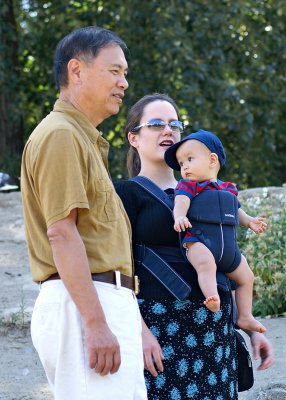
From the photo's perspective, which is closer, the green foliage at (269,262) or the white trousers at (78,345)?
the white trousers at (78,345)

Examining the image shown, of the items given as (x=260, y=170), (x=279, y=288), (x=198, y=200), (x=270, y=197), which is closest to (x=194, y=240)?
(x=198, y=200)

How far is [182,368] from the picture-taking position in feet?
10.8

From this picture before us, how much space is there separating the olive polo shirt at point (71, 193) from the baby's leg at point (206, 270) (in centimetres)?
43

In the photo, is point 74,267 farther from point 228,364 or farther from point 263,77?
point 263,77

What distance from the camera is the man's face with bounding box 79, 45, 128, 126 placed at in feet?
9.38

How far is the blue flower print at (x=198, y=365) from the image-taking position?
3.31 m

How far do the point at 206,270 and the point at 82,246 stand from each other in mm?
689

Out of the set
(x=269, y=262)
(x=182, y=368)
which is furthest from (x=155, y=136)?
(x=269, y=262)

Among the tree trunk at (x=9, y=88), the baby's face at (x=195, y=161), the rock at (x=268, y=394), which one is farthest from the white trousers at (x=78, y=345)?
the tree trunk at (x=9, y=88)

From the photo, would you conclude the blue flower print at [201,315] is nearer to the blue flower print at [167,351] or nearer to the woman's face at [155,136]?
the blue flower print at [167,351]

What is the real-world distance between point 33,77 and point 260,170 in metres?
3.24

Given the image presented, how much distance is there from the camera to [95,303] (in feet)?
A: 8.62

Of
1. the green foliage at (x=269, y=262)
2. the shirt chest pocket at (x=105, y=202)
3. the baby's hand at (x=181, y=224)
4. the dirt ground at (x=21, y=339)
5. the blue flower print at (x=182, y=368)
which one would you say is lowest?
the dirt ground at (x=21, y=339)

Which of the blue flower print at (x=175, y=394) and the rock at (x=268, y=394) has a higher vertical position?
the blue flower print at (x=175, y=394)
